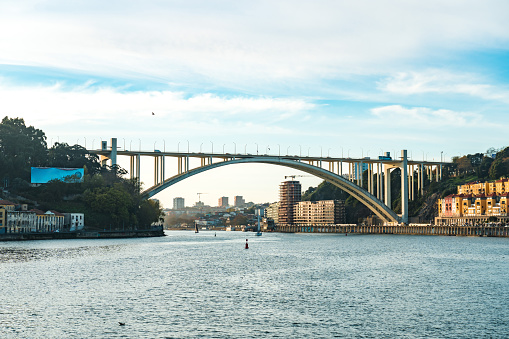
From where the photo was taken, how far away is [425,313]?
26.2 meters

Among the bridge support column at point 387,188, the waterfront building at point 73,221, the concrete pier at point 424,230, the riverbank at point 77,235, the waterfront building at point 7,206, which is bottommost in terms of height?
the concrete pier at point 424,230

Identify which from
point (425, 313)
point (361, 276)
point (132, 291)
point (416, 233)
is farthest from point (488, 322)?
point (416, 233)

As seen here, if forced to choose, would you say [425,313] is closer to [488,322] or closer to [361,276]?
[488,322]

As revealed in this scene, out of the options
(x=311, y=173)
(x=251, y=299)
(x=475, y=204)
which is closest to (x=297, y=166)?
(x=311, y=173)

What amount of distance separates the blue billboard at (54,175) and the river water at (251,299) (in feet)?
203

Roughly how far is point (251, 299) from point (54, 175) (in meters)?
87.1

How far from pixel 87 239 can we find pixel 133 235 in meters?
12.9

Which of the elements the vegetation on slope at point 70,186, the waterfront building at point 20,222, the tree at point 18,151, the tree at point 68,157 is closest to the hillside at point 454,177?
the vegetation on slope at point 70,186

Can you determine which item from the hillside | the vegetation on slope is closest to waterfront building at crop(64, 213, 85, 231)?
the vegetation on slope

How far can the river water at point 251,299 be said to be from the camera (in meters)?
22.8

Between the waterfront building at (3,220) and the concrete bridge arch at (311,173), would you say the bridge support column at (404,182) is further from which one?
the waterfront building at (3,220)

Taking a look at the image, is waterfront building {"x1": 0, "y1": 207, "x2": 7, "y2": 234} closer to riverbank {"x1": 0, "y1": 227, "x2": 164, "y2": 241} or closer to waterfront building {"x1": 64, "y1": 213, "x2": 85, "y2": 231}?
riverbank {"x1": 0, "y1": 227, "x2": 164, "y2": 241}

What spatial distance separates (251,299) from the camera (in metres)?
30.1

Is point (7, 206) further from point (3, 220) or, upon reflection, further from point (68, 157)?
point (68, 157)
